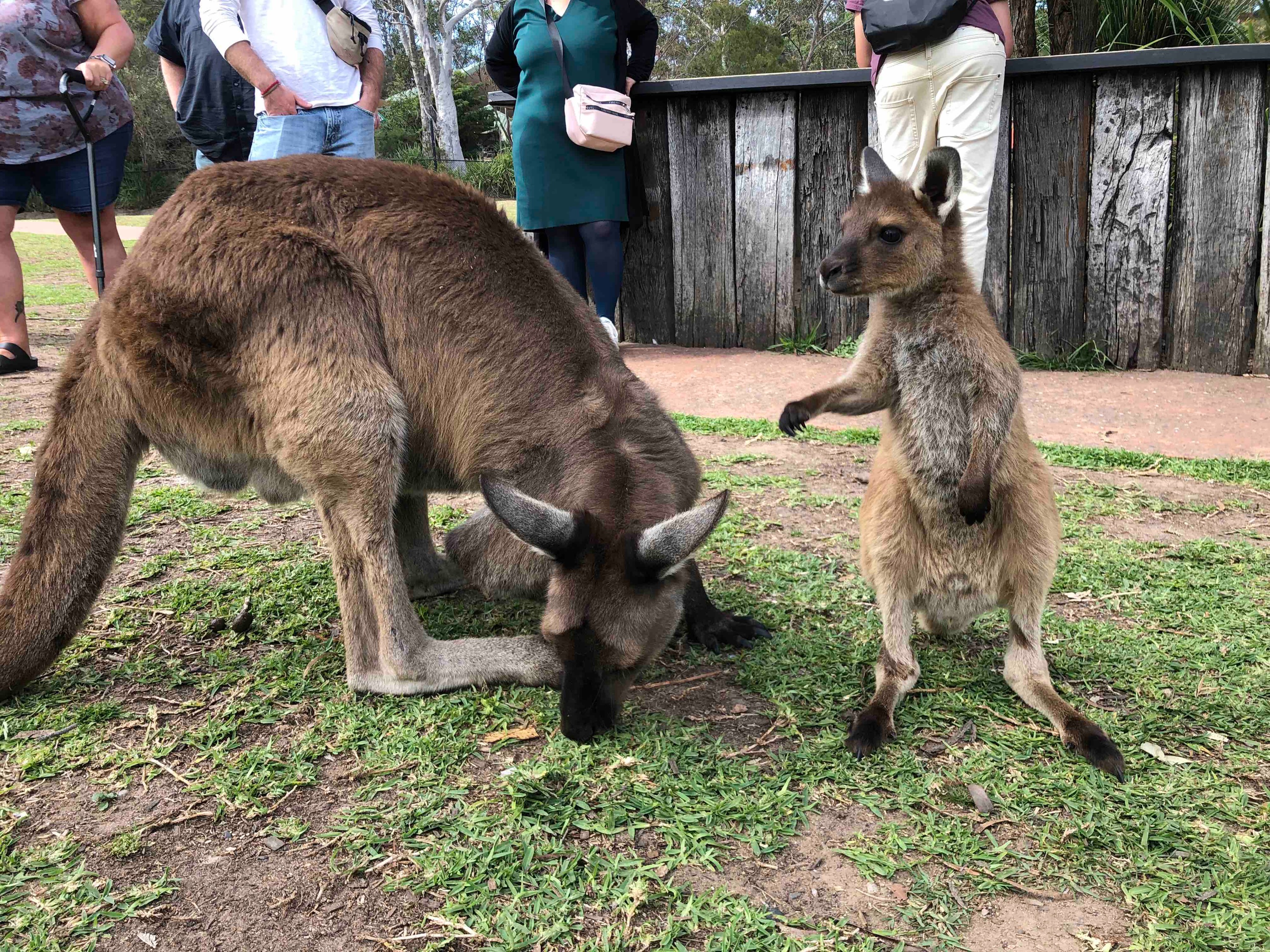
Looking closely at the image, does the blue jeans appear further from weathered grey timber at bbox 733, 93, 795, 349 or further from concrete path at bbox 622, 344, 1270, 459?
weathered grey timber at bbox 733, 93, 795, 349

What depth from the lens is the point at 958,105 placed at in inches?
177

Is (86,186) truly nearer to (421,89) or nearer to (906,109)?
(906,109)

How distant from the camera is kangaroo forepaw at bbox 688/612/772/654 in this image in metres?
2.75

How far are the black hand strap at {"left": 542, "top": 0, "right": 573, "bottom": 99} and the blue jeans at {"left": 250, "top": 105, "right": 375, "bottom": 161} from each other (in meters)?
1.15

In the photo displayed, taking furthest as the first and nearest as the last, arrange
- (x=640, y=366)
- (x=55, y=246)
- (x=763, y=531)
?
1. (x=55, y=246)
2. (x=640, y=366)
3. (x=763, y=531)

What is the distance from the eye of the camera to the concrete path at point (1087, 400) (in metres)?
4.38

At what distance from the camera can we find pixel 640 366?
19.5 feet

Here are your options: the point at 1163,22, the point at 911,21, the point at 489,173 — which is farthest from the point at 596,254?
the point at 489,173

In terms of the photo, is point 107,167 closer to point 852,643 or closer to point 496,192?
point 852,643

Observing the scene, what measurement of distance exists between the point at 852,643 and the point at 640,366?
11.2 feet

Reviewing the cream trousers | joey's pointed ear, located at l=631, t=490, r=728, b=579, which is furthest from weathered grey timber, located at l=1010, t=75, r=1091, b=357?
joey's pointed ear, located at l=631, t=490, r=728, b=579

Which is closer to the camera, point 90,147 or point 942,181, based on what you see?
point 942,181

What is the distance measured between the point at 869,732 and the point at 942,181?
4.62 ft

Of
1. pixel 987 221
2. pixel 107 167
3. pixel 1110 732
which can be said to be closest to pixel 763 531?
pixel 1110 732
